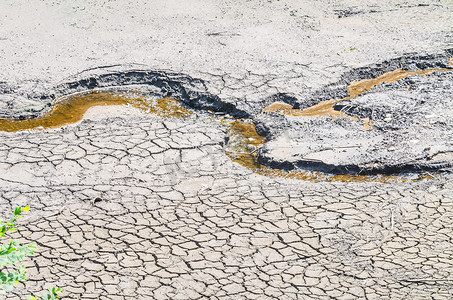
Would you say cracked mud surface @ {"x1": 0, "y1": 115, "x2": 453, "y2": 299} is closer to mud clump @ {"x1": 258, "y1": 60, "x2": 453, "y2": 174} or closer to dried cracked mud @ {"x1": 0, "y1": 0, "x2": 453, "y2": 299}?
dried cracked mud @ {"x1": 0, "y1": 0, "x2": 453, "y2": 299}

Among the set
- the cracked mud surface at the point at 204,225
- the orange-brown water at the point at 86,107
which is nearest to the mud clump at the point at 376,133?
the cracked mud surface at the point at 204,225

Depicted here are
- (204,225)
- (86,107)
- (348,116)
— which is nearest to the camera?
(204,225)

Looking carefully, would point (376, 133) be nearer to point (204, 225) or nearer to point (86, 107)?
point (204, 225)

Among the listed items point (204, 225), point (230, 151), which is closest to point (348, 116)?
point (230, 151)

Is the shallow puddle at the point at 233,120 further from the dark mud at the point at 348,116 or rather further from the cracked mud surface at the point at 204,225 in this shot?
the cracked mud surface at the point at 204,225

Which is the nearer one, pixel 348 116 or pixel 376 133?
pixel 376 133

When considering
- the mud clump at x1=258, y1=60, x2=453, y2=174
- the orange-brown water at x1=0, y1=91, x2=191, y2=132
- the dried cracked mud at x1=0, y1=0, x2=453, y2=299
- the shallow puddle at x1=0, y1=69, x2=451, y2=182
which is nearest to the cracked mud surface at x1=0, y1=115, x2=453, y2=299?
the dried cracked mud at x1=0, y1=0, x2=453, y2=299

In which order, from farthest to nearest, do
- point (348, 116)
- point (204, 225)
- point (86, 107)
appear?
point (86, 107), point (348, 116), point (204, 225)
